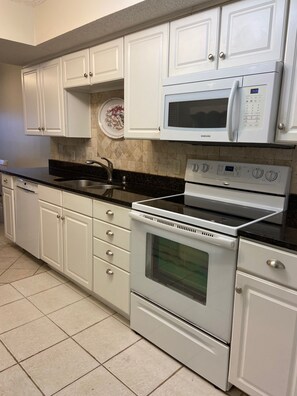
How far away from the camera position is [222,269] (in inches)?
57.1

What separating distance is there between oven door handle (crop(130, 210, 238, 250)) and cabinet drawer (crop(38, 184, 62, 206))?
987mm

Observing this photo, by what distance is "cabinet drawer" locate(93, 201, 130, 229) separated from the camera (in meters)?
1.96

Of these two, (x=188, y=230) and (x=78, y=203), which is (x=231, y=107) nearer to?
(x=188, y=230)

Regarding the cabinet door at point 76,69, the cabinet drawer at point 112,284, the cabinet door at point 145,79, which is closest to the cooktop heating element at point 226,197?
the cabinet door at point 145,79

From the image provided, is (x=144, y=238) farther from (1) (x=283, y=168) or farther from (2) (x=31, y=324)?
(2) (x=31, y=324)

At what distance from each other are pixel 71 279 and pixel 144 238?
1127mm

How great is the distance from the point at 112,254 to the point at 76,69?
1724mm

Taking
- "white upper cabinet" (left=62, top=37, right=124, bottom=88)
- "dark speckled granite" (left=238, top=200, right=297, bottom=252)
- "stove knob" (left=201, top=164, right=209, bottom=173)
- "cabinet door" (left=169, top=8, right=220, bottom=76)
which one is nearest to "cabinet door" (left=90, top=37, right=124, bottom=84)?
"white upper cabinet" (left=62, top=37, right=124, bottom=88)

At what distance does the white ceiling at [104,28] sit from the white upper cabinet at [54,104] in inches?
6.1

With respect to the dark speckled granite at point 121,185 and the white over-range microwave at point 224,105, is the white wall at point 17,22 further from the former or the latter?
the white over-range microwave at point 224,105

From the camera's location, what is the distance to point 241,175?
6.16 feet

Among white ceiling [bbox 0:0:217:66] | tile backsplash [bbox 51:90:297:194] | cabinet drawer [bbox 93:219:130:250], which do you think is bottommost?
cabinet drawer [bbox 93:219:130:250]

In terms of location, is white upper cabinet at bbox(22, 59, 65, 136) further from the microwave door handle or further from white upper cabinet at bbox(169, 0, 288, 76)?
the microwave door handle

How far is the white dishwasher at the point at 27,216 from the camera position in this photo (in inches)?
114
